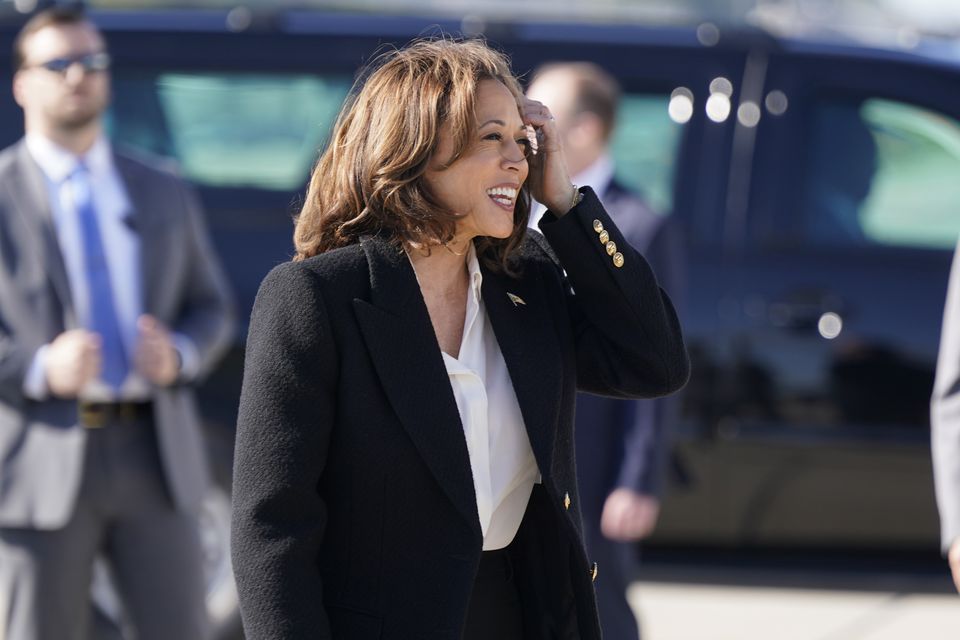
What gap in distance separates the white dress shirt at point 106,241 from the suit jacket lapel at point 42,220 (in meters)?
0.02

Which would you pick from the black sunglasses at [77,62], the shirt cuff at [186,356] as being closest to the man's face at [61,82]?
the black sunglasses at [77,62]

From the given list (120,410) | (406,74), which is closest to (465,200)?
(406,74)

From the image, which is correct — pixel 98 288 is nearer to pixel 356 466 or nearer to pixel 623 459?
pixel 623 459

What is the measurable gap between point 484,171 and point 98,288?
153 centimetres

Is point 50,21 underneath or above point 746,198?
above

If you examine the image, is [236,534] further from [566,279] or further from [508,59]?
[508,59]

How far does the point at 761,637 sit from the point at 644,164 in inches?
68.2

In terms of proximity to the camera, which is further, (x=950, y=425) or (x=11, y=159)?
(x=11, y=159)

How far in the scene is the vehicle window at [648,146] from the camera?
17.6 ft

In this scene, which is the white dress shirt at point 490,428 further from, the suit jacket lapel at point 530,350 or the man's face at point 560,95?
the man's face at point 560,95

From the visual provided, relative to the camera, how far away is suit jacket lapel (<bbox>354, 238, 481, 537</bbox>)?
84.9 inches

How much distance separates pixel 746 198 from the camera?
5.26 metres

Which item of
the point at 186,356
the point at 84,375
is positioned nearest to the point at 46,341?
the point at 84,375

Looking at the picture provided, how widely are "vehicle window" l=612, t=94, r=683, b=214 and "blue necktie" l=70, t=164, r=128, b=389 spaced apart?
2375 mm
